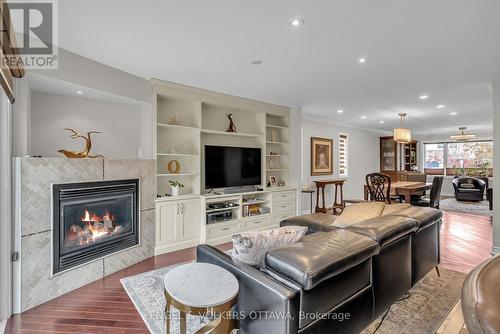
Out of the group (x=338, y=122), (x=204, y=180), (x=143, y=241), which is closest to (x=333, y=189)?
(x=338, y=122)

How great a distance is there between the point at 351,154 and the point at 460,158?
16.5ft

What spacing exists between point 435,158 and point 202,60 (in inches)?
425

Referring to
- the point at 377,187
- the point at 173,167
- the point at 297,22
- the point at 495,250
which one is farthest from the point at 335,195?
the point at 297,22

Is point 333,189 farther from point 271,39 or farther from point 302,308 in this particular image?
point 302,308

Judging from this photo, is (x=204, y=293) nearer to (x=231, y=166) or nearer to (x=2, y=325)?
(x=2, y=325)

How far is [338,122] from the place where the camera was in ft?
24.2

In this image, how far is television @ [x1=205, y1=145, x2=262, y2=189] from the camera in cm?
441

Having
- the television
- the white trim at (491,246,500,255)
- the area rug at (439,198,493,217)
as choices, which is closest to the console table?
the television

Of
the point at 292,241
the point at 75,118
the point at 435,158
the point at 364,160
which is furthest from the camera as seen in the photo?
the point at 435,158

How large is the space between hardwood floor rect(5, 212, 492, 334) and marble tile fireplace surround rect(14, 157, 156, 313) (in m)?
0.13

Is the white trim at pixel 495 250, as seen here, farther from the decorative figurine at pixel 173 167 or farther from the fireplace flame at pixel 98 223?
the fireplace flame at pixel 98 223

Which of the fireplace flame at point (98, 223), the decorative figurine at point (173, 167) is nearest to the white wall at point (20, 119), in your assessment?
the fireplace flame at point (98, 223)

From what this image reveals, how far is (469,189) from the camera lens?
815 cm

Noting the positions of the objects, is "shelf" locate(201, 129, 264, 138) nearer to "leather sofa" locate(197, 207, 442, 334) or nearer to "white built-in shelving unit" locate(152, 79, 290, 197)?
"white built-in shelving unit" locate(152, 79, 290, 197)
